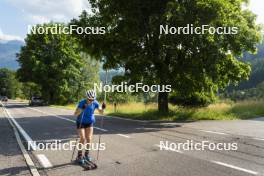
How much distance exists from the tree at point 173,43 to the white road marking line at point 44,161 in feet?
37.9

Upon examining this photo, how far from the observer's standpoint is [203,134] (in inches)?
545

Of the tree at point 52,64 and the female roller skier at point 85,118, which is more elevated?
the tree at point 52,64

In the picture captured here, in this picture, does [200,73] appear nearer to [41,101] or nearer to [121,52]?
[121,52]

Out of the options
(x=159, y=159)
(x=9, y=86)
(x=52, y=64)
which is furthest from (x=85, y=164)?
(x=9, y=86)

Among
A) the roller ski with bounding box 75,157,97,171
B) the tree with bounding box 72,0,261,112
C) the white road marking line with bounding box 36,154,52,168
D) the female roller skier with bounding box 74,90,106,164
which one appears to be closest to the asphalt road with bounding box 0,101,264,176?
the white road marking line with bounding box 36,154,52,168

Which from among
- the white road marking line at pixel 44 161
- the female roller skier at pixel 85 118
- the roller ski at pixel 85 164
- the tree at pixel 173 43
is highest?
the tree at pixel 173 43

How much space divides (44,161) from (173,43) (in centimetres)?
1333

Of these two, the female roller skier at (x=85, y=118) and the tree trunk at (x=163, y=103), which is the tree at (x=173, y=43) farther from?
the female roller skier at (x=85, y=118)

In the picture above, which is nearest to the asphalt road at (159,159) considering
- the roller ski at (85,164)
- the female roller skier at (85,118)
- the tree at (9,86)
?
the roller ski at (85,164)

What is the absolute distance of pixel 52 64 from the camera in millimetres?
63156

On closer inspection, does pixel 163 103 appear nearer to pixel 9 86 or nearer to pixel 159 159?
pixel 159 159

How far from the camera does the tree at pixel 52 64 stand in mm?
62750

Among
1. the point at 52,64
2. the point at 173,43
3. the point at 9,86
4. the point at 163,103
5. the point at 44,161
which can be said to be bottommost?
the point at 44,161

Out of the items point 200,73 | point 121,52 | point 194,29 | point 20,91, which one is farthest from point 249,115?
point 20,91
